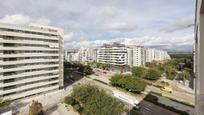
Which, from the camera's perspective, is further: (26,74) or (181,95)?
(181,95)

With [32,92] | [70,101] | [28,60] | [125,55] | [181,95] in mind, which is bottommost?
[181,95]

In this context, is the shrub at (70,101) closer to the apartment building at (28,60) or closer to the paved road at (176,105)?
the apartment building at (28,60)

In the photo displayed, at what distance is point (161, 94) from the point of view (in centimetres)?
4028

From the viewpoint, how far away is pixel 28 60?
3300cm

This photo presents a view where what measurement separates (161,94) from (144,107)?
1051 cm

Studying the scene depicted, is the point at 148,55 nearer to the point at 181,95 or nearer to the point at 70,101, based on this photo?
the point at 181,95

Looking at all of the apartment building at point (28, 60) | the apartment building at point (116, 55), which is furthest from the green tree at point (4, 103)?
the apartment building at point (116, 55)

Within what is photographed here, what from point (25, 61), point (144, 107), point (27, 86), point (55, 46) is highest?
point (55, 46)

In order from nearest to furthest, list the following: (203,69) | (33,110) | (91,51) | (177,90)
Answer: (203,69), (33,110), (177,90), (91,51)

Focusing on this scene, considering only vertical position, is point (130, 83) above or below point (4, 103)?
above

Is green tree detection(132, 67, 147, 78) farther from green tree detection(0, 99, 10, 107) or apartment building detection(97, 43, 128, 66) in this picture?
green tree detection(0, 99, 10, 107)

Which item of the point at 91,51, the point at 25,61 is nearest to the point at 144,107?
the point at 25,61

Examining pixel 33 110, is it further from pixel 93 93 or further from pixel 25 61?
pixel 25 61

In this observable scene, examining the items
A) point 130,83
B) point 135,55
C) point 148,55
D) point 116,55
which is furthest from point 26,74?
point 148,55
